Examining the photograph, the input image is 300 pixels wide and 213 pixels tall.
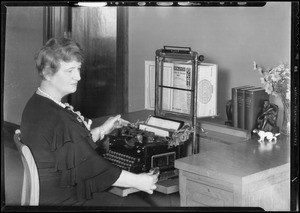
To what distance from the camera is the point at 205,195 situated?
250cm

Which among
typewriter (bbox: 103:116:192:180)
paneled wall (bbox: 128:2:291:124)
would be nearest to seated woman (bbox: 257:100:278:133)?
paneled wall (bbox: 128:2:291:124)

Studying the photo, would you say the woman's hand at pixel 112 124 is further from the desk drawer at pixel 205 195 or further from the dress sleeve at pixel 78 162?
the desk drawer at pixel 205 195

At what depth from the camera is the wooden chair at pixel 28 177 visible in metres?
2.47

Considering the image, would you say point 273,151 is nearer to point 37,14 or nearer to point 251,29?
point 251,29

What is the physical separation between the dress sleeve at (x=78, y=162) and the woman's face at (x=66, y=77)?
0.17 meters

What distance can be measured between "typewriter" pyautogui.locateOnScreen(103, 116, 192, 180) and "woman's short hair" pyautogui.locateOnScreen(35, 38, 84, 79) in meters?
0.44

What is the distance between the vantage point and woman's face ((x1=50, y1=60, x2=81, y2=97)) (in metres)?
2.58

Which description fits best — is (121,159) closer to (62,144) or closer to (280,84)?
(62,144)

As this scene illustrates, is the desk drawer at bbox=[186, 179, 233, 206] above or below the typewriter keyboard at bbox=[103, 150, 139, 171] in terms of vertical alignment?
below

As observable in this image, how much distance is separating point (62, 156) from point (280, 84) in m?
1.16

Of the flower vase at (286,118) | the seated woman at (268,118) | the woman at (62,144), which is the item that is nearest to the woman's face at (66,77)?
the woman at (62,144)

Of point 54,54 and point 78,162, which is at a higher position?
point 54,54

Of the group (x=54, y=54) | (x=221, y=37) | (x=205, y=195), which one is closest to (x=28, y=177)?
(x=54, y=54)

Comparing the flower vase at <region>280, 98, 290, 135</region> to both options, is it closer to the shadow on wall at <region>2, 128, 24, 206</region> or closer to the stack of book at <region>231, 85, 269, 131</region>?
the stack of book at <region>231, 85, 269, 131</region>
